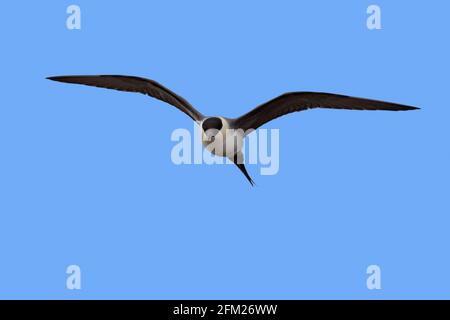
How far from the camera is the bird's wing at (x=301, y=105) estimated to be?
22.4 feet

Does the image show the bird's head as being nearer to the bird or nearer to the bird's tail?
the bird

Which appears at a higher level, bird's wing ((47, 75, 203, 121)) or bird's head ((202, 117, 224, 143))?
bird's wing ((47, 75, 203, 121))

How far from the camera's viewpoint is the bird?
6.83 metres

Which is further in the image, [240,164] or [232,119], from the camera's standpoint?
[240,164]

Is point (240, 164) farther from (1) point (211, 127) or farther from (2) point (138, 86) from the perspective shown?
(2) point (138, 86)

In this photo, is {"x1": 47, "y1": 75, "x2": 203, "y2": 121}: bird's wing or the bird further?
{"x1": 47, "y1": 75, "x2": 203, "y2": 121}: bird's wing

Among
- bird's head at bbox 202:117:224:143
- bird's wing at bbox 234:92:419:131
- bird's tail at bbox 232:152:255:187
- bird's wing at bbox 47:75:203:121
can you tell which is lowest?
bird's tail at bbox 232:152:255:187

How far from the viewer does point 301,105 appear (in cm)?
700

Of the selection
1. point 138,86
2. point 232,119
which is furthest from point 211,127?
point 138,86

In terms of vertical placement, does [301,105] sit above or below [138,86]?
below

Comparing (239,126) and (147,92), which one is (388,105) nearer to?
(239,126)

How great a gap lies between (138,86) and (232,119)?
3.73 ft

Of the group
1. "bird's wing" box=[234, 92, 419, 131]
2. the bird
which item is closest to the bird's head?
the bird
